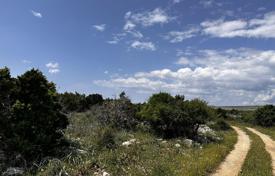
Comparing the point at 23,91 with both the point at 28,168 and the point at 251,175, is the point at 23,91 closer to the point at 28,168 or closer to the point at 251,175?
the point at 28,168

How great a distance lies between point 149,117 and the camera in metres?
31.6

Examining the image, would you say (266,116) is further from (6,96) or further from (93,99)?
(6,96)

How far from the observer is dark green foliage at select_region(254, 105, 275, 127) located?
65.2m

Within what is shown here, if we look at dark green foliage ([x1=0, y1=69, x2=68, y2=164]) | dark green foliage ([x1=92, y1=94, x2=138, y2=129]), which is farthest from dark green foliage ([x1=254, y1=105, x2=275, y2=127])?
dark green foliage ([x1=0, y1=69, x2=68, y2=164])

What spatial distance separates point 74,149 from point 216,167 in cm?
663

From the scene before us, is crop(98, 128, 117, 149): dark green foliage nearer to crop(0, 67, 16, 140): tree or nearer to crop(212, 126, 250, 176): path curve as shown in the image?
crop(0, 67, 16, 140): tree

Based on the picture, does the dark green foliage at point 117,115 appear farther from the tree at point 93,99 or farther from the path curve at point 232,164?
the tree at point 93,99

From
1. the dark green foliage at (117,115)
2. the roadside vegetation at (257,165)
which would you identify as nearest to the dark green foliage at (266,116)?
the dark green foliage at (117,115)

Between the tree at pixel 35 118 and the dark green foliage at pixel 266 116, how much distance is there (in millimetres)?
Result: 51972

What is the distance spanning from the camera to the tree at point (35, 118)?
57.5 ft

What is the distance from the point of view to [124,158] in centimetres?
1814

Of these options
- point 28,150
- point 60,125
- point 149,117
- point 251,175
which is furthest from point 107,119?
point 251,175

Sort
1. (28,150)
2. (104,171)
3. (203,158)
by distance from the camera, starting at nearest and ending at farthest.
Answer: (104,171) → (28,150) → (203,158)

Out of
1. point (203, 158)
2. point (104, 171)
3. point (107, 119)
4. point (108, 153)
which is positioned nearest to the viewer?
point (104, 171)
